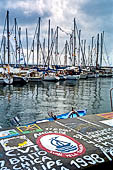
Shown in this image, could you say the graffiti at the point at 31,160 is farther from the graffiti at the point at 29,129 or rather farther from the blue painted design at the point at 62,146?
the graffiti at the point at 29,129

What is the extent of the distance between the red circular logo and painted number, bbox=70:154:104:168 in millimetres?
178

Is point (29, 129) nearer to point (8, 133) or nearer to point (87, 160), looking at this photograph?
point (8, 133)

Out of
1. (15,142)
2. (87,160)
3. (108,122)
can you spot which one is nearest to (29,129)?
(15,142)

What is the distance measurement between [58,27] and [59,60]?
15.2 metres

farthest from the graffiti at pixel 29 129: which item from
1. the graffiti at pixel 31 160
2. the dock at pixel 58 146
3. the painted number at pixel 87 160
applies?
the painted number at pixel 87 160

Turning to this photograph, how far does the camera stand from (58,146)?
13.5 ft

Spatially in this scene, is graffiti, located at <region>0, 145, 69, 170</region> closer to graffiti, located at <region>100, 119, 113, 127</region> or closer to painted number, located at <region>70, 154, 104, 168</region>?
painted number, located at <region>70, 154, 104, 168</region>

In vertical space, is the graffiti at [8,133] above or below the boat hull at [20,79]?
below

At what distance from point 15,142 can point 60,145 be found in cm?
108

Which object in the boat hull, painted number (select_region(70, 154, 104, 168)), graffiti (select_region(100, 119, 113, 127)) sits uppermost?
the boat hull

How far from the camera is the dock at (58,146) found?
11.3ft

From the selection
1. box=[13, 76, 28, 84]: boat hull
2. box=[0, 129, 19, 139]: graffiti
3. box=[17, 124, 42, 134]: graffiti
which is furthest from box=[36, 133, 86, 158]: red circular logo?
box=[13, 76, 28, 84]: boat hull

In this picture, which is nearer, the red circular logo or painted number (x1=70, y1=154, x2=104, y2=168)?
painted number (x1=70, y1=154, x2=104, y2=168)

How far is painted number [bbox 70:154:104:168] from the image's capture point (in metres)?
3.46
